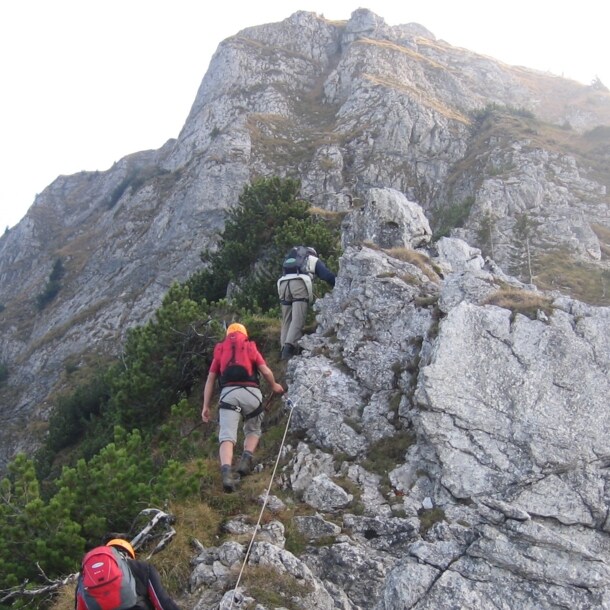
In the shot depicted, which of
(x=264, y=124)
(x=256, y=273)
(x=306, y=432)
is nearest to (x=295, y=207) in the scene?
(x=256, y=273)

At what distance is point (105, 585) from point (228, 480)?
137 inches

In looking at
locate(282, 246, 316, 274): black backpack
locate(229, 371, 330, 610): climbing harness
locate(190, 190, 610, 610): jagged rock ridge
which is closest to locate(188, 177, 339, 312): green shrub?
locate(282, 246, 316, 274): black backpack

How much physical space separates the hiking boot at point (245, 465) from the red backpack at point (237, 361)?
40.9 inches

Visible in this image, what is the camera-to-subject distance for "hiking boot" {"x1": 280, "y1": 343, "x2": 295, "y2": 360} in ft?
37.4

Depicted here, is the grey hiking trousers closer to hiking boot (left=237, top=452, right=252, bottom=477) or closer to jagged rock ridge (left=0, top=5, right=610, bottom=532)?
hiking boot (left=237, top=452, right=252, bottom=477)

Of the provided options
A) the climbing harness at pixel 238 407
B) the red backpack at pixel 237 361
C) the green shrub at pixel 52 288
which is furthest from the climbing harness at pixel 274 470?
the green shrub at pixel 52 288

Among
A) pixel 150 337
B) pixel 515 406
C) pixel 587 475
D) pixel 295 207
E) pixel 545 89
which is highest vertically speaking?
pixel 545 89

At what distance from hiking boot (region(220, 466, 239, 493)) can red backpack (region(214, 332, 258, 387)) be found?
49.8 inches

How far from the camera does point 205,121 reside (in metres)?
74.4

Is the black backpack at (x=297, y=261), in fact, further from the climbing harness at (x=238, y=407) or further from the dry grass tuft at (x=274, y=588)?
the dry grass tuft at (x=274, y=588)

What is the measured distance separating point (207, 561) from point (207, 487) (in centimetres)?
153

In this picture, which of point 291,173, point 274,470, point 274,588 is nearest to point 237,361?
point 274,470

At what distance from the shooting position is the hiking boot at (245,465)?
8195 mm

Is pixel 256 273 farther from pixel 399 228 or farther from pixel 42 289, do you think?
pixel 42 289
